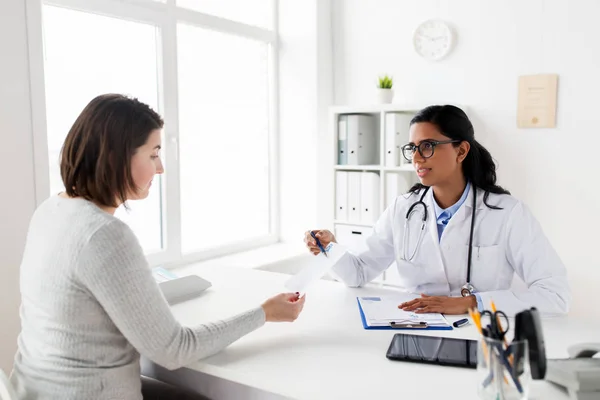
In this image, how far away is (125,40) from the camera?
2818 mm

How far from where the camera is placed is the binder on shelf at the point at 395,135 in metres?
3.15

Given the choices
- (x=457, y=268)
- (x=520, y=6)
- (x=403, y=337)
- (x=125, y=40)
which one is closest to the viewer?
(x=403, y=337)

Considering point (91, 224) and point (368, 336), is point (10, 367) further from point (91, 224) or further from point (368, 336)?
point (368, 336)

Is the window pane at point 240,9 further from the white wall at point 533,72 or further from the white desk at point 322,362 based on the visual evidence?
the white desk at point 322,362

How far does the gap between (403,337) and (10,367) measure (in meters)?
1.66

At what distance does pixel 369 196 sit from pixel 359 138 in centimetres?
36

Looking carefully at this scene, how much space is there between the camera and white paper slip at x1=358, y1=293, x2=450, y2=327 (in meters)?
1.56

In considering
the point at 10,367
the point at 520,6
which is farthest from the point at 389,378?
the point at 520,6

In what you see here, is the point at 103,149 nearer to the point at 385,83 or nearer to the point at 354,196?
the point at 354,196

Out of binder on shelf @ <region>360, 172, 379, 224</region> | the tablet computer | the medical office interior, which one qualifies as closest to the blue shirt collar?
the medical office interior

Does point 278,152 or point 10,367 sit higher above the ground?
point 278,152

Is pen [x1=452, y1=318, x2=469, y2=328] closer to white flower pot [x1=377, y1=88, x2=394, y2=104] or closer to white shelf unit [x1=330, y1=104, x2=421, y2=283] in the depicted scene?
white shelf unit [x1=330, y1=104, x2=421, y2=283]

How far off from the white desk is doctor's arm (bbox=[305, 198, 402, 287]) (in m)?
0.11

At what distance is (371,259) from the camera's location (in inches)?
84.6
